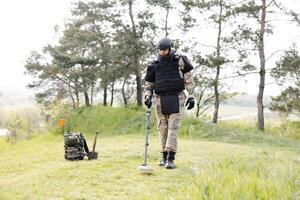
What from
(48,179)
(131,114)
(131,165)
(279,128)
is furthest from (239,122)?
(48,179)

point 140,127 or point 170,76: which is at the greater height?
point 170,76

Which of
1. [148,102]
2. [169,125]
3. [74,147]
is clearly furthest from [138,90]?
[169,125]

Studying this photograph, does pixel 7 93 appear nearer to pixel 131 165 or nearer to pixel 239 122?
pixel 239 122

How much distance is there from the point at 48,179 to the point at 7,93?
18471cm

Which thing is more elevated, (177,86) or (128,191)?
(177,86)

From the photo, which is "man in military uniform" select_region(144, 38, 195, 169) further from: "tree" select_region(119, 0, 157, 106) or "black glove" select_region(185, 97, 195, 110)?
"tree" select_region(119, 0, 157, 106)

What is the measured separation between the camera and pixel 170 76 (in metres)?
6.88

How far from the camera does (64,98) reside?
32.0 meters

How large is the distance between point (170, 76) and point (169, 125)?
77cm

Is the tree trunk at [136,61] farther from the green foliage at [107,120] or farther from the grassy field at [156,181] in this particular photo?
the grassy field at [156,181]

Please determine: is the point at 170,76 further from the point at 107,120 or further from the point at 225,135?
the point at 107,120

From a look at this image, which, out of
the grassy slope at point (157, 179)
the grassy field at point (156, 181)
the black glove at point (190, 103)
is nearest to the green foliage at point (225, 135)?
the grassy slope at point (157, 179)

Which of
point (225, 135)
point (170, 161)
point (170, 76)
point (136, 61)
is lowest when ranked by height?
point (170, 161)

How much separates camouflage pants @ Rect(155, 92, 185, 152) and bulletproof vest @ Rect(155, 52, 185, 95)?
16 cm
